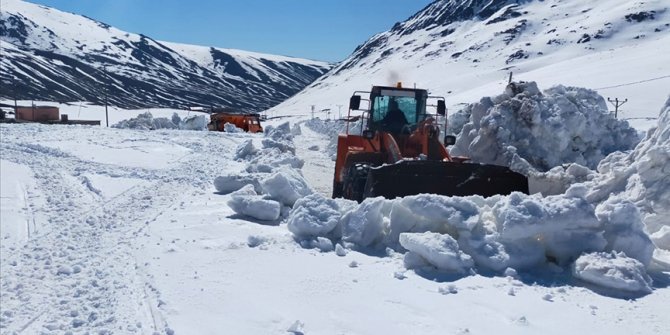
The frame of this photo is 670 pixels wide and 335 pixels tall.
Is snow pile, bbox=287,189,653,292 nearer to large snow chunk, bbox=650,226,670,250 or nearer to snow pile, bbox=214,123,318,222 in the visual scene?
large snow chunk, bbox=650,226,670,250

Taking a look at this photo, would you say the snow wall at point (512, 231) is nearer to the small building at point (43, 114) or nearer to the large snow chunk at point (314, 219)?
the large snow chunk at point (314, 219)

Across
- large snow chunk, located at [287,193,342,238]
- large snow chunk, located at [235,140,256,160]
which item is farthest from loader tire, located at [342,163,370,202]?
large snow chunk, located at [235,140,256,160]

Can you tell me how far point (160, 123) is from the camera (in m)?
33.3

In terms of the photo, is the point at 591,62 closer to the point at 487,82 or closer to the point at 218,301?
the point at 487,82

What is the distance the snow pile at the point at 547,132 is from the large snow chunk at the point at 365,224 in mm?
6827

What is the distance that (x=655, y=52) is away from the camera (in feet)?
238

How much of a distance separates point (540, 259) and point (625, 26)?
115054 millimetres

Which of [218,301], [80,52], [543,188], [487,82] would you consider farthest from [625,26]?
[80,52]

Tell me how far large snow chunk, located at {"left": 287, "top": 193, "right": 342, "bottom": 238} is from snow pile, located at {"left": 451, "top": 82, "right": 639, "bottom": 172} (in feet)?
22.6

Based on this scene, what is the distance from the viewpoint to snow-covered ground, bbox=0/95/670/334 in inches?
158

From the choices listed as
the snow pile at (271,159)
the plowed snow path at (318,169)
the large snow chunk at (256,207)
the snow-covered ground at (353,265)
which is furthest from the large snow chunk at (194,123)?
the large snow chunk at (256,207)

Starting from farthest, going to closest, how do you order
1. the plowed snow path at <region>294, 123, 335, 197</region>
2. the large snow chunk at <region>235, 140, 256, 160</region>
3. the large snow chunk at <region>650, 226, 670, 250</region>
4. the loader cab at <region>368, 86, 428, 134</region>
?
the large snow chunk at <region>235, 140, 256, 160</region> → the plowed snow path at <region>294, 123, 335, 197</region> → the loader cab at <region>368, 86, 428, 134</region> → the large snow chunk at <region>650, 226, 670, 250</region>

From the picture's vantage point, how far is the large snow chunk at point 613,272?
175 inches

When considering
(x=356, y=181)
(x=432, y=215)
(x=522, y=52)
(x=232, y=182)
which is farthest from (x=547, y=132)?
(x=522, y=52)
